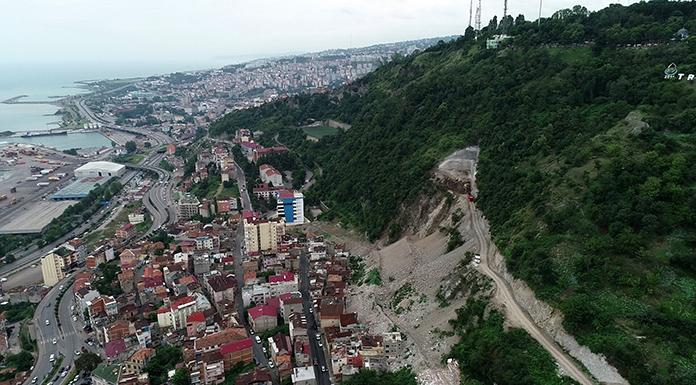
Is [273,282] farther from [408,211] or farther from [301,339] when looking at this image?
[408,211]


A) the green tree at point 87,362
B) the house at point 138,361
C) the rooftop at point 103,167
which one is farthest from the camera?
the rooftop at point 103,167

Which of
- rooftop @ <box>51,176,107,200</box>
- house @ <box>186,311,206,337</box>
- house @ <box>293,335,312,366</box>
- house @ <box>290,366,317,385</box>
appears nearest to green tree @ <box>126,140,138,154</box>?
rooftop @ <box>51,176,107,200</box>

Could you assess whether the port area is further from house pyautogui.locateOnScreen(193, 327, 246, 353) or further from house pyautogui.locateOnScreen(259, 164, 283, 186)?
house pyautogui.locateOnScreen(193, 327, 246, 353)

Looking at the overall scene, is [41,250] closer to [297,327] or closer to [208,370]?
[208,370]

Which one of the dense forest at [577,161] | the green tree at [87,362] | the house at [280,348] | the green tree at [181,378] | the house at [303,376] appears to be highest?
the dense forest at [577,161]

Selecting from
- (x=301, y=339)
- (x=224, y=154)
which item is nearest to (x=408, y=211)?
(x=301, y=339)

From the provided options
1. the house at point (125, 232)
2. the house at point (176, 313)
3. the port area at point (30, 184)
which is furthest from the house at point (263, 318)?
the port area at point (30, 184)

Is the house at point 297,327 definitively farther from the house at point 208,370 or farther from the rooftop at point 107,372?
the rooftop at point 107,372

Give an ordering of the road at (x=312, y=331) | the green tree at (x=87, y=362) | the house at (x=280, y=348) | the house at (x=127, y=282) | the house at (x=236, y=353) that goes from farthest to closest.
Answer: the house at (x=127, y=282) → the green tree at (x=87, y=362) → the house at (x=236, y=353) → the house at (x=280, y=348) → the road at (x=312, y=331)
